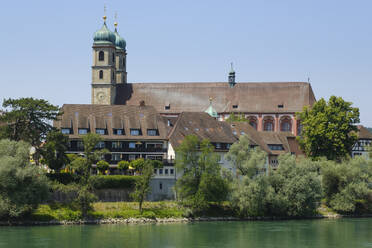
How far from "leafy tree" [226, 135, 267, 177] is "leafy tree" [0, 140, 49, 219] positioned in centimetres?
2122

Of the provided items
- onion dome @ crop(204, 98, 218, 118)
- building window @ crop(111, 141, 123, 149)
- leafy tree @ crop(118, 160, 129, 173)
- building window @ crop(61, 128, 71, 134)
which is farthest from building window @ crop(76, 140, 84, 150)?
onion dome @ crop(204, 98, 218, 118)

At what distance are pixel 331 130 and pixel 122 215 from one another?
3840cm

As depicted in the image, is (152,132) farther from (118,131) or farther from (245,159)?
(245,159)

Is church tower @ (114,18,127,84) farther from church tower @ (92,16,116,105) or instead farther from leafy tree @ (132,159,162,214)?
leafy tree @ (132,159,162,214)

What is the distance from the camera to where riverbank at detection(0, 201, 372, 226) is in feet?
243

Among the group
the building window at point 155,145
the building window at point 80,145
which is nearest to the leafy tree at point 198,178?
the building window at point 155,145

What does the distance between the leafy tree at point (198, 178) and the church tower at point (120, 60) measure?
2810 inches

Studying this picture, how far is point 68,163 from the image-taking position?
81500 mm

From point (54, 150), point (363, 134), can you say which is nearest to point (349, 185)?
point (54, 150)

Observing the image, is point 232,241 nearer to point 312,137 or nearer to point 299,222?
point 299,222

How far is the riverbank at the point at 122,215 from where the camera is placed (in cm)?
7400

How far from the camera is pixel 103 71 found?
137750 millimetres

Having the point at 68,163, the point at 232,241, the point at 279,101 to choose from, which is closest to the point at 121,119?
the point at 68,163

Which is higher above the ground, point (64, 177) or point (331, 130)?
point (331, 130)
